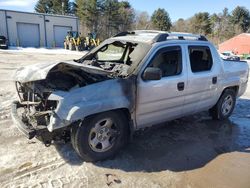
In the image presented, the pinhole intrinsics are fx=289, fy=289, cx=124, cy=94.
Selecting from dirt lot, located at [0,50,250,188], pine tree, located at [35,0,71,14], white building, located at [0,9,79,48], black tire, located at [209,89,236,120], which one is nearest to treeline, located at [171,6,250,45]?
pine tree, located at [35,0,71,14]

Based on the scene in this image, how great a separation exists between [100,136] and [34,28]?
37.7 metres

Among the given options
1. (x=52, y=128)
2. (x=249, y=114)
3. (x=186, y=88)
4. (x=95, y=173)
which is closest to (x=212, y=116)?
(x=249, y=114)

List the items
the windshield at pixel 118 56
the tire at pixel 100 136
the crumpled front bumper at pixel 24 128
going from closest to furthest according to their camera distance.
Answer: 1. the crumpled front bumper at pixel 24 128
2. the tire at pixel 100 136
3. the windshield at pixel 118 56

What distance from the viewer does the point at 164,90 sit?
4684 millimetres

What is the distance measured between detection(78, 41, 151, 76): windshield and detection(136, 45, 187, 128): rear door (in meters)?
0.24

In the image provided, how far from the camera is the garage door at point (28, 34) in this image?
3759cm

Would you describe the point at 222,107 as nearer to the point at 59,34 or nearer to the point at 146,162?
the point at 146,162

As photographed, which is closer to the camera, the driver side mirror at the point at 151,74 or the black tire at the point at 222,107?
the driver side mirror at the point at 151,74

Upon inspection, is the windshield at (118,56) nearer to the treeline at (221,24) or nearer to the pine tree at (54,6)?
the pine tree at (54,6)

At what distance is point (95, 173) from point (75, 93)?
3.67 feet

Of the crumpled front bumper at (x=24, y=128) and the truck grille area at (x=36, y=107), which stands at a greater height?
the truck grille area at (x=36, y=107)

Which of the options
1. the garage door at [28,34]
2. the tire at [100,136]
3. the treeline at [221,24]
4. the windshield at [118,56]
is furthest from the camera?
the treeline at [221,24]

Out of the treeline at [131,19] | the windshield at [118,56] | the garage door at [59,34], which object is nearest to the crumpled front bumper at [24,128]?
the windshield at [118,56]

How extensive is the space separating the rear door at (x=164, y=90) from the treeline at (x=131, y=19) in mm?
46773
